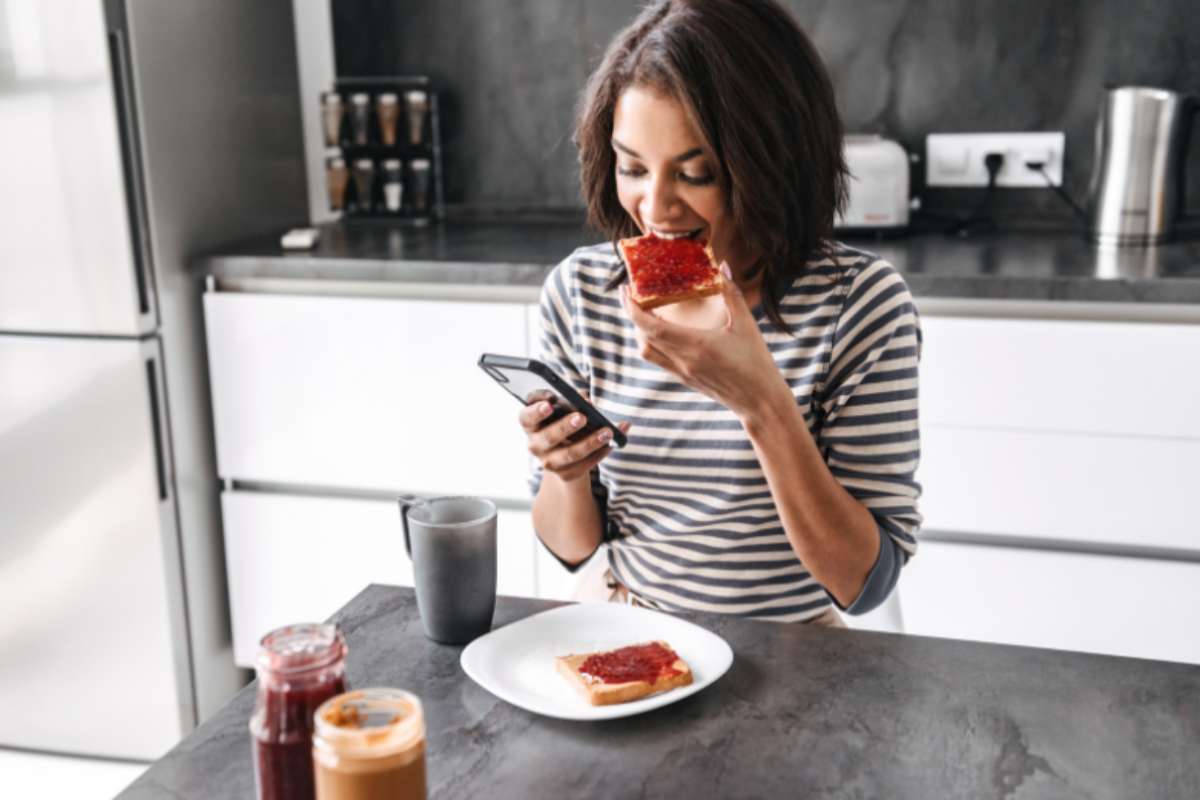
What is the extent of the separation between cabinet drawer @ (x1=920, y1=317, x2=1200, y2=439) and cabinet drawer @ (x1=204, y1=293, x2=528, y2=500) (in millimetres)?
714

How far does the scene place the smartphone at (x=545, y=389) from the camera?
3.55ft

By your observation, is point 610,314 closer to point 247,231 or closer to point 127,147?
point 127,147

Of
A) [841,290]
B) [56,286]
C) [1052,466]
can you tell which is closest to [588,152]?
[841,290]

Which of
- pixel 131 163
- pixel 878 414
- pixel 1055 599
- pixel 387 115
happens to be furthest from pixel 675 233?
pixel 387 115

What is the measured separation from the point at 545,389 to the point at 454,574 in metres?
0.23

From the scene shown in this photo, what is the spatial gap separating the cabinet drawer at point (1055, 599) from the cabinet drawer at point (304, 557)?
71 cm

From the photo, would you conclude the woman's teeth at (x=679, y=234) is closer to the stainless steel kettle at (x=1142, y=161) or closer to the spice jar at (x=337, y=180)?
the stainless steel kettle at (x=1142, y=161)

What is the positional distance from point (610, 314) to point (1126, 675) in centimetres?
67

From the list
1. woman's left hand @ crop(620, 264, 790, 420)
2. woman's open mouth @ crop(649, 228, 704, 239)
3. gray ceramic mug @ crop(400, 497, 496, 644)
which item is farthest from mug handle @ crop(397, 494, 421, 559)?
woman's open mouth @ crop(649, 228, 704, 239)

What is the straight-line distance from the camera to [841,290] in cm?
131

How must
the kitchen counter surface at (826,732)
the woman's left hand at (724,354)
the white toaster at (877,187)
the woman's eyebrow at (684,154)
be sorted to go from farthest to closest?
1. the white toaster at (877,187)
2. the woman's eyebrow at (684,154)
3. the woman's left hand at (724,354)
4. the kitchen counter surface at (826,732)

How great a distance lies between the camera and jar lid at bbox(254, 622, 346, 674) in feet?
2.28

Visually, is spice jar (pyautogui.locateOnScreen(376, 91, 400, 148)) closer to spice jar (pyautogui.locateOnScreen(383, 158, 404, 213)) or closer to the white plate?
spice jar (pyautogui.locateOnScreen(383, 158, 404, 213))

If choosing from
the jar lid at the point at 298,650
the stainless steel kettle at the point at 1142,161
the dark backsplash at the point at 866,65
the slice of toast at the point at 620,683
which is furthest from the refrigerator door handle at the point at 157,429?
the stainless steel kettle at the point at 1142,161
